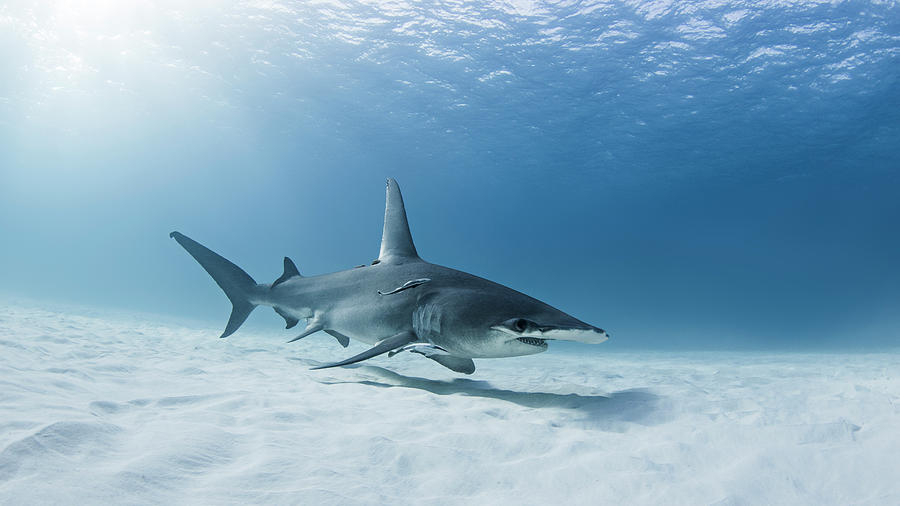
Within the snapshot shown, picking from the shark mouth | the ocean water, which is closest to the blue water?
the ocean water

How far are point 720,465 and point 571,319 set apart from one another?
1.21 metres

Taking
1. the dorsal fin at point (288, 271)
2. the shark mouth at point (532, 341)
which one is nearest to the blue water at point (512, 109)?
the dorsal fin at point (288, 271)

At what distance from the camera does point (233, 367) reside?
4.82 m

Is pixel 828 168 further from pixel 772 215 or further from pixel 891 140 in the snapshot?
pixel 772 215

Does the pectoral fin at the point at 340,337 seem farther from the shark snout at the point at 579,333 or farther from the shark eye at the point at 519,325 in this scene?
the shark snout at the point at 579,333

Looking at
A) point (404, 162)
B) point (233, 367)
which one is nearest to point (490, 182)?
point (404, 162)

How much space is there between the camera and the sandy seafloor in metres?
1.58

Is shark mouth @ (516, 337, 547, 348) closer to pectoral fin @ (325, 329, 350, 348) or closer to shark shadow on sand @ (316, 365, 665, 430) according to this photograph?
shark shadow on sand @ (316, 365, 665, 430)

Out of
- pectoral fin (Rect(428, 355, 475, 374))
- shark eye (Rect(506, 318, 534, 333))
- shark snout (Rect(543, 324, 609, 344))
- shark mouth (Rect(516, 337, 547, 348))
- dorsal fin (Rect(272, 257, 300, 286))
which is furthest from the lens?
dorsal fin (Rect(272, 257, 300, 286))

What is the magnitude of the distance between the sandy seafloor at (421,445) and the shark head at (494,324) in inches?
16.8

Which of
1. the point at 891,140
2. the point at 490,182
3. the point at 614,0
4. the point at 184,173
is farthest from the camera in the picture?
the point at 184,173

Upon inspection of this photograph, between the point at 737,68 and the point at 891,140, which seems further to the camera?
the point at 891,140

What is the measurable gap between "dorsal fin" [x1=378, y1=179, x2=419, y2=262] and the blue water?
14884 millimetres

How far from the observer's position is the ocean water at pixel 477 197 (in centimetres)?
182
